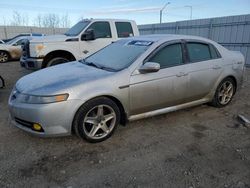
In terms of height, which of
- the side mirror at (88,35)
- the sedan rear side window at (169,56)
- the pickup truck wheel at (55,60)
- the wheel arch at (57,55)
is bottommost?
the pickup truck wheel at (55,60)

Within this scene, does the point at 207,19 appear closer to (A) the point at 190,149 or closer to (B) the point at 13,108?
(A) the point at 190,149

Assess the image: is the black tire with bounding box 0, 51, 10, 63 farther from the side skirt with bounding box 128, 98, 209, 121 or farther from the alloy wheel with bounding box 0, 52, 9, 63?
the side skirt with bounding box 128, 98, 209, 121

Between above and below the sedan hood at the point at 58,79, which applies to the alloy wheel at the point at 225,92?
below

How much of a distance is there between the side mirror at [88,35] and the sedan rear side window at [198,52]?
3.83 metres

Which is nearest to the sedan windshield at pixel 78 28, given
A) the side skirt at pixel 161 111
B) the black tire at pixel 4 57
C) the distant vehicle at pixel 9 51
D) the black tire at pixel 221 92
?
the side skirt at pixel 161 111

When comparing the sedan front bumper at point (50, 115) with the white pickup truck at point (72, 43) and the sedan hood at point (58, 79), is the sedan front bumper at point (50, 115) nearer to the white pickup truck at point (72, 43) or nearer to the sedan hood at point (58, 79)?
the sedan hood at point (58, 79)

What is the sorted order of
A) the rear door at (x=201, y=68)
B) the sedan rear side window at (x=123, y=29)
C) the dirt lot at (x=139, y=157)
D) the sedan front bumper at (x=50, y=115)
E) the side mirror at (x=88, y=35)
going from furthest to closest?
the sedan rear side window at (x=123, y=29)
the side mirror at (x=88, y=35)
the rear door at (x=201, y=68)
the sedan front bumper at (x=50, y=115)
the dirt lot at (x=139, y=157)

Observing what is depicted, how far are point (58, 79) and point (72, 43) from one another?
412 cm

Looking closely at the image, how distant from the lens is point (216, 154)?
10.5 ft

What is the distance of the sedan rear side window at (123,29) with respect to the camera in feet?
26.1

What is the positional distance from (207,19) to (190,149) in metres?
12.4

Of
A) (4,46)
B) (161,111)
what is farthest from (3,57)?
(161,111)

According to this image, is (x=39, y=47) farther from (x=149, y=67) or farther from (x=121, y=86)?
(x=149, y=67)

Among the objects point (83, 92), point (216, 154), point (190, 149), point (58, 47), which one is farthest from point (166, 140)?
point (58, 47)
